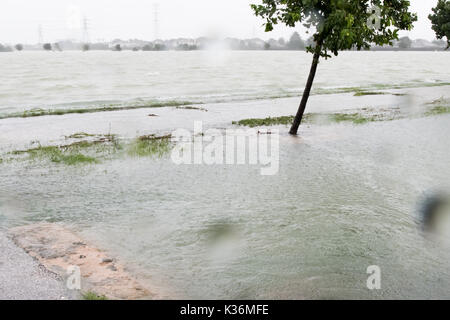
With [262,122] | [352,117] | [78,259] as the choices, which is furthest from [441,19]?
[78,259]

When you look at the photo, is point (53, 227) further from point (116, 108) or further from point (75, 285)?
point (116, 108)

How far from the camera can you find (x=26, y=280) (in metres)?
6.88

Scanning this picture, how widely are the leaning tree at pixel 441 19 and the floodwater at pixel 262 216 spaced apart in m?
32.9

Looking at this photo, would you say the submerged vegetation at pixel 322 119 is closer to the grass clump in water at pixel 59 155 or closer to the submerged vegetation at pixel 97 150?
the submerged vegetation at pixel 97 150

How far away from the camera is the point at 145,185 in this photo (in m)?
12.7

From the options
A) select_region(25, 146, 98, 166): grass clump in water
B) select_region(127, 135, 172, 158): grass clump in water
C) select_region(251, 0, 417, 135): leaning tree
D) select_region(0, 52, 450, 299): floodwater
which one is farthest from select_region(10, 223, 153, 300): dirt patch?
select_region(251, 0, 417, 135): leaning tree

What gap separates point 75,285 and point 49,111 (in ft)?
88.0

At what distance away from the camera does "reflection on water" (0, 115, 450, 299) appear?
24.7 feet

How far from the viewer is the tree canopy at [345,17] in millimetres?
15398

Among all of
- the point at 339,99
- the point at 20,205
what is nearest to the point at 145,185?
the point at 20,205

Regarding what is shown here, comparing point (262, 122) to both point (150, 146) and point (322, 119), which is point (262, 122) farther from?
point (150, 146)

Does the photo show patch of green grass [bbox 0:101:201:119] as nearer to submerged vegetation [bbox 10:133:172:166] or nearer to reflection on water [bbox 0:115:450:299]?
submerged vegetation [bbox 10:133:172:166]

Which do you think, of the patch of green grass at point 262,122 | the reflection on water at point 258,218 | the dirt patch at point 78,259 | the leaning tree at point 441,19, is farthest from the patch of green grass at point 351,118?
the leaning tree at point 441,19

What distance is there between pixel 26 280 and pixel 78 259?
1208mm
